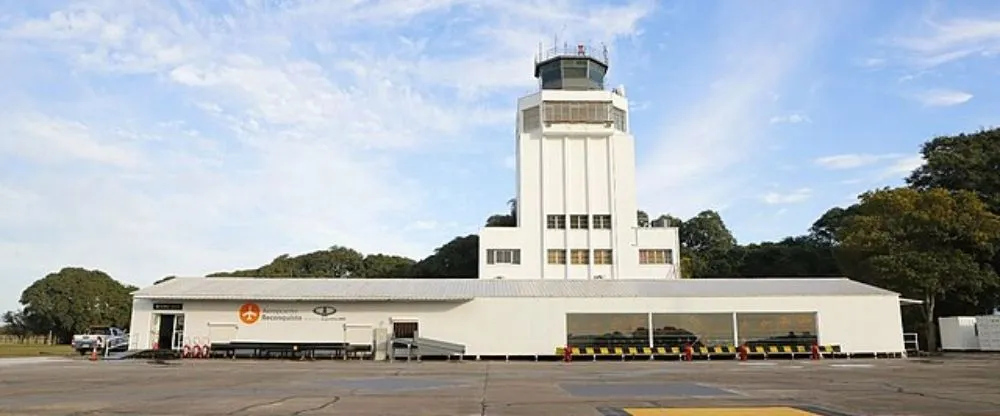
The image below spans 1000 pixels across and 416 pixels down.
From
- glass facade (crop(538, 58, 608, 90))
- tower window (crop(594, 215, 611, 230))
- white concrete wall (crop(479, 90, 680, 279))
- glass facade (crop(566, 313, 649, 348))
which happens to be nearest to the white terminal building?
glass facade (crop(566, 313, 649, 348))

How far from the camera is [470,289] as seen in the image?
3950 centimetres

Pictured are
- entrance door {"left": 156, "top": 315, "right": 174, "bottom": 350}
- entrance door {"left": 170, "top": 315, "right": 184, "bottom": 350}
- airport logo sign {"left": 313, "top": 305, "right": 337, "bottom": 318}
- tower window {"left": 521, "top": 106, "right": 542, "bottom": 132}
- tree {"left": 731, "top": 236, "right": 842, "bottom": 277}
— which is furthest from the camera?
tree {"left": 731, "top": 236, "right": 842, "bottom": 277}

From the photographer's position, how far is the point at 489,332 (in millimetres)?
37094

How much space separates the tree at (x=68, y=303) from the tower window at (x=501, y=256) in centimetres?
4722

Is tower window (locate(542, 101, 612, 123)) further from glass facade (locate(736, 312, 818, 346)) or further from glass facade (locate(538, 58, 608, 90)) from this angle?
glass facade (locate(736, 312, 818, 346))

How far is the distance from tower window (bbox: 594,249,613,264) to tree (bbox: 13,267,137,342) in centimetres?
5398

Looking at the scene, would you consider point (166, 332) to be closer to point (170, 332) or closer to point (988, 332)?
point (170, 332)

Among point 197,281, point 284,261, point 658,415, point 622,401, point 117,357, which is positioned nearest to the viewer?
point 658,415

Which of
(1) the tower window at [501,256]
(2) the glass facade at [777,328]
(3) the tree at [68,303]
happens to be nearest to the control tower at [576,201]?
(1) the tower window at [501,256]

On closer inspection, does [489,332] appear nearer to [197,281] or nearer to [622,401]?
[197,281]

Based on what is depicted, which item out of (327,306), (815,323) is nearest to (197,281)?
(327,306)

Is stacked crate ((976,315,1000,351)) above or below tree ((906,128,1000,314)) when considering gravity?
below

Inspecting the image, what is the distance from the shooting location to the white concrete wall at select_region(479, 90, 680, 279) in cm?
5631

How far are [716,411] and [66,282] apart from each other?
82.0 m
